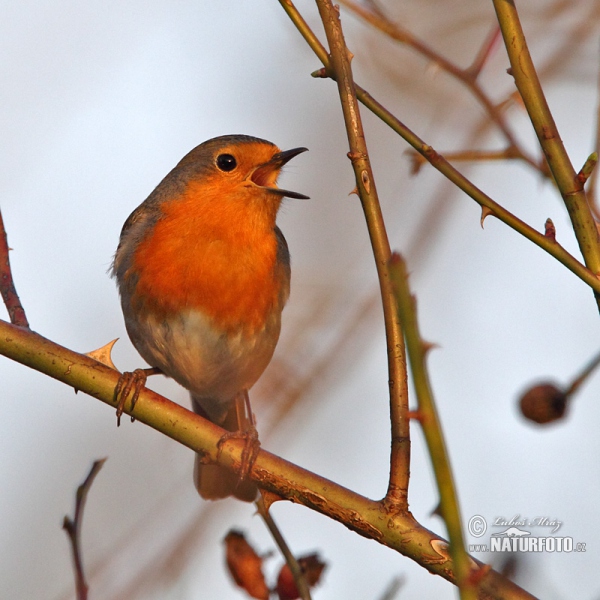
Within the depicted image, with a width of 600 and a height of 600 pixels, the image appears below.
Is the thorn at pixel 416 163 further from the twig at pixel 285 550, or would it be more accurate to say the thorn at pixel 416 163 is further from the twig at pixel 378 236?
the twig at pixel 285 550

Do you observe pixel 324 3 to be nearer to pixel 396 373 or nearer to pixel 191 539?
pixel 396 373

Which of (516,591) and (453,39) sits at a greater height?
(453,39)

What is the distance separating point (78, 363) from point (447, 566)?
48.8 inches

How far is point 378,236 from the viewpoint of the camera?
186 cm

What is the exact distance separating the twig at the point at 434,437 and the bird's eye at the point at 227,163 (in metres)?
3.47

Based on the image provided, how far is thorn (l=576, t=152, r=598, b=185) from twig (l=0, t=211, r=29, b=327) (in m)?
1.69

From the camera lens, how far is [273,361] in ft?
16.2

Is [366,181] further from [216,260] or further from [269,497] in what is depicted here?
[216,260]

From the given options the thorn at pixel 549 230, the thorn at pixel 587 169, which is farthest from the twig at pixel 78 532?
the thorn at pixel 587 169

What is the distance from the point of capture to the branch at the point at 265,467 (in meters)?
2.14

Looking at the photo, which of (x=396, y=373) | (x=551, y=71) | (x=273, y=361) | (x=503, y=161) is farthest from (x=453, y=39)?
(x=396, y=373)

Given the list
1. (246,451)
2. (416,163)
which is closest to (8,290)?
(246,451)

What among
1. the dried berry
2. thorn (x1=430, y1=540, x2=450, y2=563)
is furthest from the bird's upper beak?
thorn (x1=430, y1=540, x2=450, y2=563)

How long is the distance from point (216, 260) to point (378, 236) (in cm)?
246
